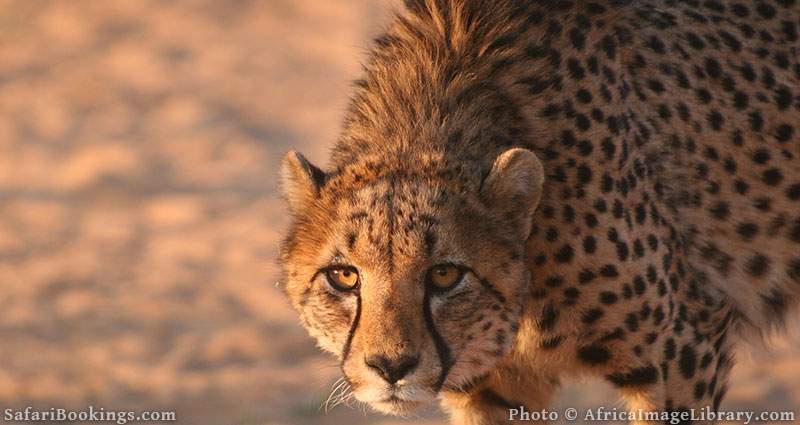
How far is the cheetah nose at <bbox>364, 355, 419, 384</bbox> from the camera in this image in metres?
4.05

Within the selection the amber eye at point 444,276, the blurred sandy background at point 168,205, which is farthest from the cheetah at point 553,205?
the blurred sandy background at point 168,205

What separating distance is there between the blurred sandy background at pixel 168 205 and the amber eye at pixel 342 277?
177cm

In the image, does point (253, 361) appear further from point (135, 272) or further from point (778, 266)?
point (778, 266)

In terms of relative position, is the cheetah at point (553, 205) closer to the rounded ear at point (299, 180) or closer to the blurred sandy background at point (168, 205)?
the rounded ear at point (299, 180)

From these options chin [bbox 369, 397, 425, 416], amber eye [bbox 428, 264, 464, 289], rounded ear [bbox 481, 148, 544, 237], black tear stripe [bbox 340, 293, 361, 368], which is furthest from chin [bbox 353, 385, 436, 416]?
rounded ear [bbox 481, 148, 544, 237]

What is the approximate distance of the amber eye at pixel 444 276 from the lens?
423 cm

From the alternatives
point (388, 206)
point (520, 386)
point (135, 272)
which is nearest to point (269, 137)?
point (135, 272)

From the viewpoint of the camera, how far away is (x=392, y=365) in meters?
4.05

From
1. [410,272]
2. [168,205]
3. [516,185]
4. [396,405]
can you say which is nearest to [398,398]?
[396,405]

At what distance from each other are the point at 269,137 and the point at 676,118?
5.46 m

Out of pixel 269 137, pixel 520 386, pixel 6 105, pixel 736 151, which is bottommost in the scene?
pixel 520 386

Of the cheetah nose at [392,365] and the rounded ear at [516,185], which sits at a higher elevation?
the rounded ear at [516,185]

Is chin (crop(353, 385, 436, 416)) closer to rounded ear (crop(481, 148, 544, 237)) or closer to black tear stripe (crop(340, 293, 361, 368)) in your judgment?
black tear stripe (crop(340, 293, 361, 368))

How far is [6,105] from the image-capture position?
1071cm
